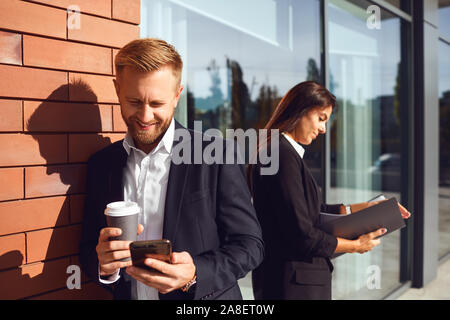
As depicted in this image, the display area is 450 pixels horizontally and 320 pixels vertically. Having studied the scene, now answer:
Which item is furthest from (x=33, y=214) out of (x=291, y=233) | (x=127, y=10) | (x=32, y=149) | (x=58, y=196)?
(x=291, y=233)

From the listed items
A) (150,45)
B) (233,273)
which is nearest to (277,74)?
(150,45)

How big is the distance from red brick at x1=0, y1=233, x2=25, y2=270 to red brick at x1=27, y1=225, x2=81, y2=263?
30mm

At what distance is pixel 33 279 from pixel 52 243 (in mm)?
172

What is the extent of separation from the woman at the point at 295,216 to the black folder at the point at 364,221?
0.04 meters

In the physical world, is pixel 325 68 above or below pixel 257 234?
above

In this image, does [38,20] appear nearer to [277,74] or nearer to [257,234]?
[257,234]

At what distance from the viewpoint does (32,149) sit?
184cm

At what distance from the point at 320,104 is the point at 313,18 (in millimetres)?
1885

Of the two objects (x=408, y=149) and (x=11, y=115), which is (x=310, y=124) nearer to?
(x=11, y=115)

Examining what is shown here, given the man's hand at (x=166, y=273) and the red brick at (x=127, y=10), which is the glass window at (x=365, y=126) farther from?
the man's hand at (x=166, y=273)

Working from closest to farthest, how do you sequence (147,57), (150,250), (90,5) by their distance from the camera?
(150,250)
(147,57)
(90,5)

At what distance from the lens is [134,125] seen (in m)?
1.73

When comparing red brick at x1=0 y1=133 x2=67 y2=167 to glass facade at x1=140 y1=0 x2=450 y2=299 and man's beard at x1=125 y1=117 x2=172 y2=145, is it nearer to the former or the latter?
man's beard at x1=125 y1=117 x2=172 y2=145

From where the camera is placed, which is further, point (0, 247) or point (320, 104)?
point (320, 104)
